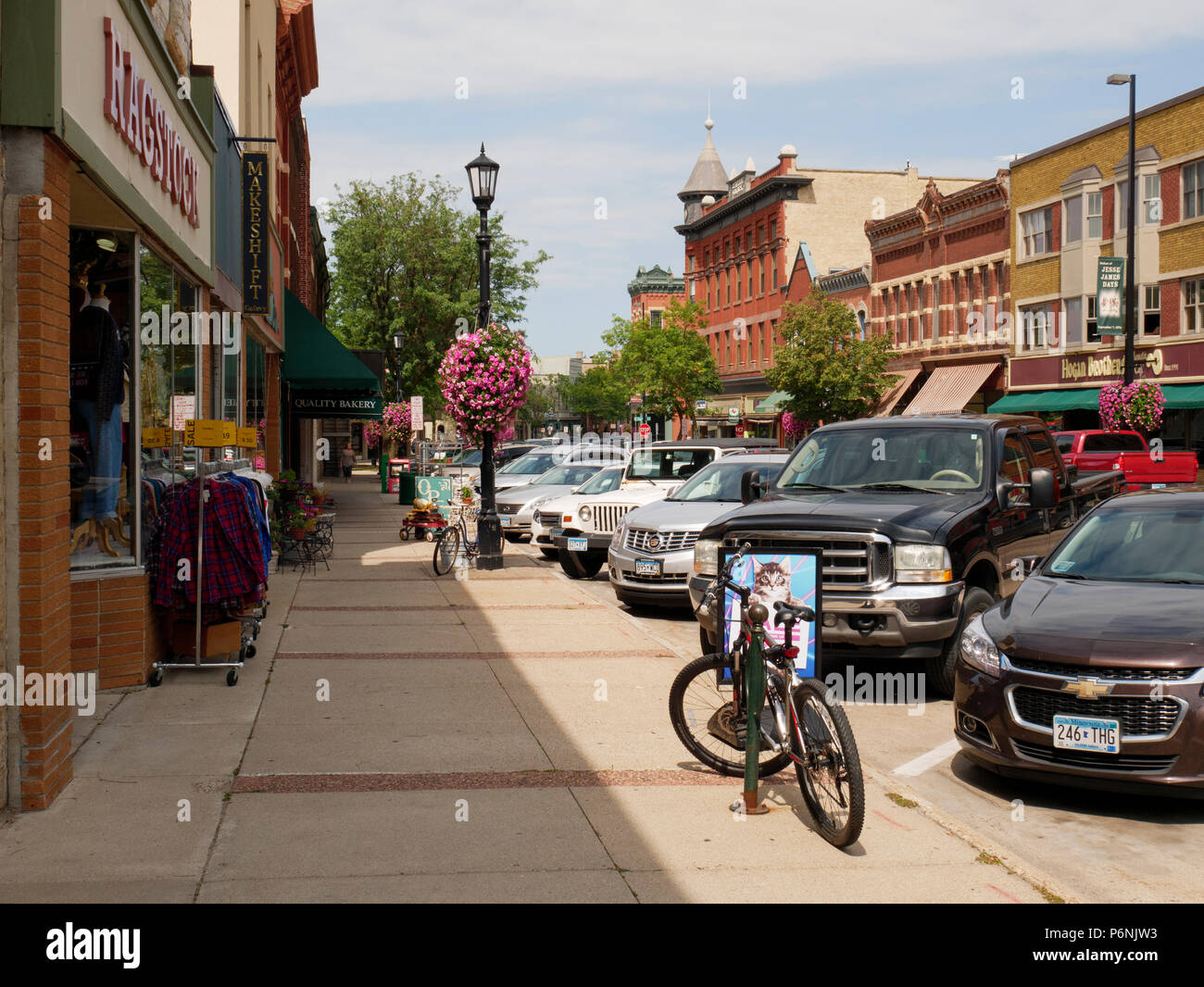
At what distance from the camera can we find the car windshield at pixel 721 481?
1499cm

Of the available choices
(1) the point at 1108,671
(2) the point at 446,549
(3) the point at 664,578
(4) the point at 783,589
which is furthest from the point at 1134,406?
(1) the point at 1108,671

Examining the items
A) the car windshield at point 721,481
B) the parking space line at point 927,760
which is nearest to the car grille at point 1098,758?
the parking space line at point 927,760

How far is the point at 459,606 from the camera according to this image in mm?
14195

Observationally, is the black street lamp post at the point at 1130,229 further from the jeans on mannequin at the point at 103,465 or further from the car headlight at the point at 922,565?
the jeans on mannequin at the point at 103,465

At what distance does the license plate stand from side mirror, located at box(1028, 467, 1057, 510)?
3697 millimetres

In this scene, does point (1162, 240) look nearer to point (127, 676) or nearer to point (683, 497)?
point (683, 497)

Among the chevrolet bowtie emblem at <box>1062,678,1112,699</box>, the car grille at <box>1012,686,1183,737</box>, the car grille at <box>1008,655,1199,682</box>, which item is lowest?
the car grille at <box>1012,686,1183,737</box>

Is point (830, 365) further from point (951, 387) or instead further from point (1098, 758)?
Result: point (1098, 758)

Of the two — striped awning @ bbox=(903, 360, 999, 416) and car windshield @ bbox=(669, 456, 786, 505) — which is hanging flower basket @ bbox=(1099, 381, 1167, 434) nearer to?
striped awning @ bbox=(903, 360, 999, 416)

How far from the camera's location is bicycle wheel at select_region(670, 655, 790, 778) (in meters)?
7.16

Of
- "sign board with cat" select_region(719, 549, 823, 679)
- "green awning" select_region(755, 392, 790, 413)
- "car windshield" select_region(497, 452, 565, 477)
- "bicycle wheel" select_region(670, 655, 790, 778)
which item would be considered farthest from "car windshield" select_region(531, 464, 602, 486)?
"green awning" select_region(755, 392, 790, 413)

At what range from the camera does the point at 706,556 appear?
10.6 meters

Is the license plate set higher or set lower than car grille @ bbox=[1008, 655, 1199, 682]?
lower
